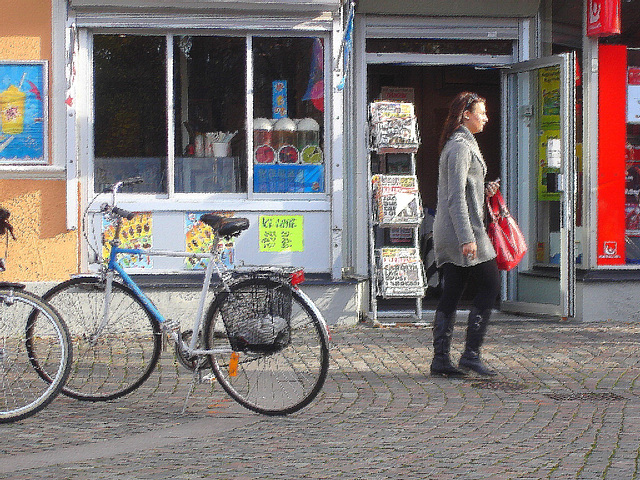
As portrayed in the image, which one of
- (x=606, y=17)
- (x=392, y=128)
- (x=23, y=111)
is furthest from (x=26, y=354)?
(x=606, y=17)

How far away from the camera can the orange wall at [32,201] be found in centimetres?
919

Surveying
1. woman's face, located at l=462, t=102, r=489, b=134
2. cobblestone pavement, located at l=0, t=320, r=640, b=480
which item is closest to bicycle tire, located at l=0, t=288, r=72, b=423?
cobblestone pavement, located at l=0, t=320, r=640, b=480

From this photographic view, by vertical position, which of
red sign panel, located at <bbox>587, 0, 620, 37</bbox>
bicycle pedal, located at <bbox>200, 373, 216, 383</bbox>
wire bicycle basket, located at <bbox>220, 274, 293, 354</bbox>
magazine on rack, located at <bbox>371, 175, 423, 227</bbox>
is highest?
red sign panel, located at <bbox>587, 0, 620, 37</bbox>

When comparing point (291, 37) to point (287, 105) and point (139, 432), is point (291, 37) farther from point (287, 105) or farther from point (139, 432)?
point (139, 432)

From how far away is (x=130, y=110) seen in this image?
9.46 m

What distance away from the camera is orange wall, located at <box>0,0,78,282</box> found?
9.19m

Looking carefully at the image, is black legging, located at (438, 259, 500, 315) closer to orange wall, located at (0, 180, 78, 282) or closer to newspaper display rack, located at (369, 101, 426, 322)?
newspaper display rack, located at (369, 101, 426, 322)

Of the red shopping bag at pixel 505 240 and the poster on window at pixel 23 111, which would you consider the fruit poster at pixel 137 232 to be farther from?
the red shopping bag at pixel 505 240

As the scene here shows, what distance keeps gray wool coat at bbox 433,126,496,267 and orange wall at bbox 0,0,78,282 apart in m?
3.71

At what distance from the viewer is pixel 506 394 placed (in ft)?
21.2

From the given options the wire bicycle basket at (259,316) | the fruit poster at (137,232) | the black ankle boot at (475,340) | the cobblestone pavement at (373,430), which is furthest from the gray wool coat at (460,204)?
the fruit poster at (137,232)

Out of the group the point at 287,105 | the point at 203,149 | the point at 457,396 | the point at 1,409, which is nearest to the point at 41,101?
the point at 203,149

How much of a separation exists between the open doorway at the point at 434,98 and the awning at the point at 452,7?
5.92 ft

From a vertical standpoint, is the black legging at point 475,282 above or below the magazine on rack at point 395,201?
below
